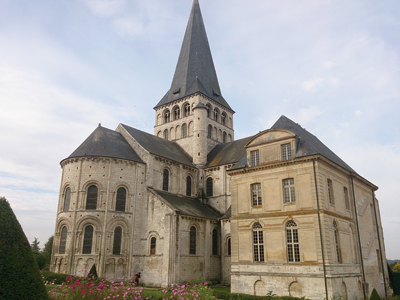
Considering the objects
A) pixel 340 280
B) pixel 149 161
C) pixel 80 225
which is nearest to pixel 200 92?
pixel 149 161

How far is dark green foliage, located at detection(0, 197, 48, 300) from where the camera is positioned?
9328 millimetres

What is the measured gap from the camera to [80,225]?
87.8 feet

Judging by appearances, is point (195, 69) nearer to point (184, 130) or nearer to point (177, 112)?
point (177, 112)

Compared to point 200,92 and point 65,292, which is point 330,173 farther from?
point 200,92

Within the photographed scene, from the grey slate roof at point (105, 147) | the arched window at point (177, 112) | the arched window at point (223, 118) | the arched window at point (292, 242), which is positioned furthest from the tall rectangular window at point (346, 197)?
the arched window at point (177, 112)

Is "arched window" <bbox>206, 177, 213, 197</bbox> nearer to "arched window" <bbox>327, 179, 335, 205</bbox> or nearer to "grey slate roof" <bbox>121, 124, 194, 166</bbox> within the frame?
"grey slate roof" <bbox>121, 124, 194, 166</bbox>

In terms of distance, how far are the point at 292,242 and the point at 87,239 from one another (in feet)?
52.6

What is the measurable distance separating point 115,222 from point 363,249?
61.3ft

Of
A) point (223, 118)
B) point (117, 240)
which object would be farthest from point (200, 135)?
point (117, 240)

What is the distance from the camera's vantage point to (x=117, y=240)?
27266 mm

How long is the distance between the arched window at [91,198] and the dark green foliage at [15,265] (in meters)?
17.6

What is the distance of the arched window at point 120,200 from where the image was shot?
28.1 meters

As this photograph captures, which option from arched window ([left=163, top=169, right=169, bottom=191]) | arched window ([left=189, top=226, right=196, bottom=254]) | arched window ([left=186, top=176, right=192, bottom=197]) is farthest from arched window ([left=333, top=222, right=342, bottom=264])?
arched window ([left=186, top=176, right=192, bottom=197])

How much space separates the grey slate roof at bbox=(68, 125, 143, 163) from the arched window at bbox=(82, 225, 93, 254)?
605 centimetres
